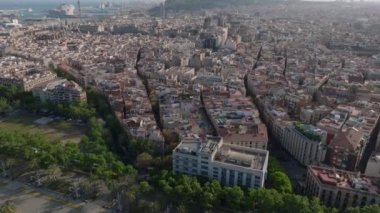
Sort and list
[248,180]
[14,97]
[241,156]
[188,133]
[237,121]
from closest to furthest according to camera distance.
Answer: [248,180] → [241,156] → [188,133] → [237,121] → [14,97]

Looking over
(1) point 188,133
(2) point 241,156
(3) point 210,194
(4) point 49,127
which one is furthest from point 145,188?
(4) point 49,127

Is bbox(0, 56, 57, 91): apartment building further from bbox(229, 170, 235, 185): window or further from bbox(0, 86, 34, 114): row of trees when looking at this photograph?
bbox(229, 170, 235, 185): window

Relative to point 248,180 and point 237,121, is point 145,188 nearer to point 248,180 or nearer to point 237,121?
point 248,180

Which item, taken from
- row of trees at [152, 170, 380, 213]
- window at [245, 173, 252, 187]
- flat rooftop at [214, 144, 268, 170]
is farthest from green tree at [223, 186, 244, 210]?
flat rooftop at [214, 144, 268, 170]

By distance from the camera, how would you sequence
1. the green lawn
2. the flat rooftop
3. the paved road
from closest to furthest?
the paved road < the flat rooftop < the green lawn

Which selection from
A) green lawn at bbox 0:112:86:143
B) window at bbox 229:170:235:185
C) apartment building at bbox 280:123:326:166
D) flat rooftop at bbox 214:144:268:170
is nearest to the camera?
window at bbox 229:170:235:185
